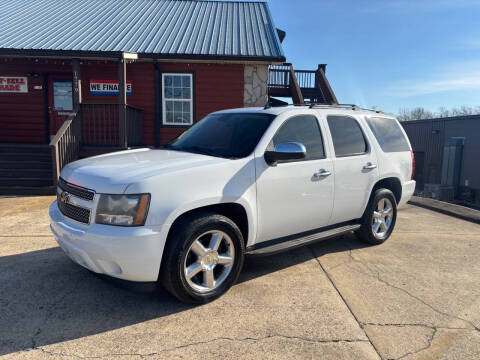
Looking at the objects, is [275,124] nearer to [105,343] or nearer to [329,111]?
[329,111]

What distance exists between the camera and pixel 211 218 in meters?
3.14

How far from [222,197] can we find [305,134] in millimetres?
1427

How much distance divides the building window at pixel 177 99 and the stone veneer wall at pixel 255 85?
182 cm

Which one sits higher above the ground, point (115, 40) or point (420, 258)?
point (115, 40)

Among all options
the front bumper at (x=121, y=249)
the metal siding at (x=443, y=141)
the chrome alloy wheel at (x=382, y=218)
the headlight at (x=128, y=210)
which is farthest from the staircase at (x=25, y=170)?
the metal siding at (x=443, y=141)

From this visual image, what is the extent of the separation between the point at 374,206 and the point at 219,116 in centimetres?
244

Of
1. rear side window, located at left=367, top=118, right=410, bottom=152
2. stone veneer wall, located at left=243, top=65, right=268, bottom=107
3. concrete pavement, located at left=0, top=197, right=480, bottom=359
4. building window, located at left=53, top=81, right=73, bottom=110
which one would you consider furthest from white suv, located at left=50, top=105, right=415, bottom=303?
building window, located at left=53, top=81, right=73, bottom=110

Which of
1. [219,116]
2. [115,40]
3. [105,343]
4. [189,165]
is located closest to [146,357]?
[105,343]

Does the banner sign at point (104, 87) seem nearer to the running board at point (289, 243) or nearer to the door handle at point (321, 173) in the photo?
the door handle at point (321, 173)

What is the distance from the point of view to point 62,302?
3.20 meters

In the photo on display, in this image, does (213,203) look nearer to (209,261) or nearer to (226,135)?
(209,261)

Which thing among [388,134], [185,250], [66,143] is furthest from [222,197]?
[66,143]

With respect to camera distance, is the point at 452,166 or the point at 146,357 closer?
the point at 146,357

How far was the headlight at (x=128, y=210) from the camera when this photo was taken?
282 cm
